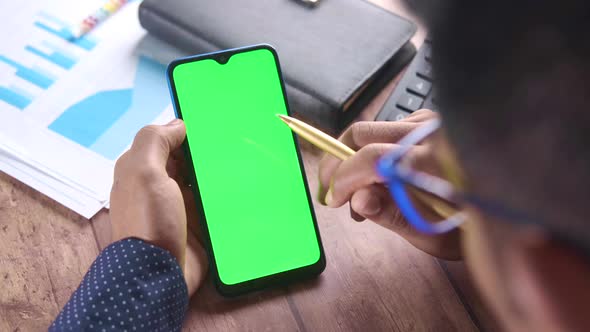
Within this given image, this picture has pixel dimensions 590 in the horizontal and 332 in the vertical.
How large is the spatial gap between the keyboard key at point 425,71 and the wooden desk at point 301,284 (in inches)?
6.8

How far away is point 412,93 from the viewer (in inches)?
25.4

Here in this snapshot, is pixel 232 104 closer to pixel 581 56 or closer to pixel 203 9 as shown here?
pixel 203 9

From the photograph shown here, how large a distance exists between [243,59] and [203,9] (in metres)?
→ 0.11

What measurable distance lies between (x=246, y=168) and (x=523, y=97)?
41 centimetres

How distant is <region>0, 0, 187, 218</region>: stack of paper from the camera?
62 centimetres

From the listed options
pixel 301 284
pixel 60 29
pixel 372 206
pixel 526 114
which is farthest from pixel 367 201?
pixel 60 29

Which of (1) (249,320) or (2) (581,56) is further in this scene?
(1) (249,320)

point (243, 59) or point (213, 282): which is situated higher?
point (243, 59)

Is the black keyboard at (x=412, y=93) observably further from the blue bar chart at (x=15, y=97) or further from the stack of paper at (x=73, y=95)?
the blue bar chart at (x=15, y=97)

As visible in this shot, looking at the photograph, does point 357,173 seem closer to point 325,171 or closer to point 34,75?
point 325,171

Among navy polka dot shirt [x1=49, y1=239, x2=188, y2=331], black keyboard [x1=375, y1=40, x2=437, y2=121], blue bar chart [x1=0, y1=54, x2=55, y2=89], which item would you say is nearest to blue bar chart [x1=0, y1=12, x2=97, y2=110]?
blue bar chart [x1=0, y1=54, x2=55, y2=89]

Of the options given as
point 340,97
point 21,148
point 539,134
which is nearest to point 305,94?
point 340,97

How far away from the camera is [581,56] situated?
198 mm

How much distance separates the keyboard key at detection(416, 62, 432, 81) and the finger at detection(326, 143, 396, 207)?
17cm
